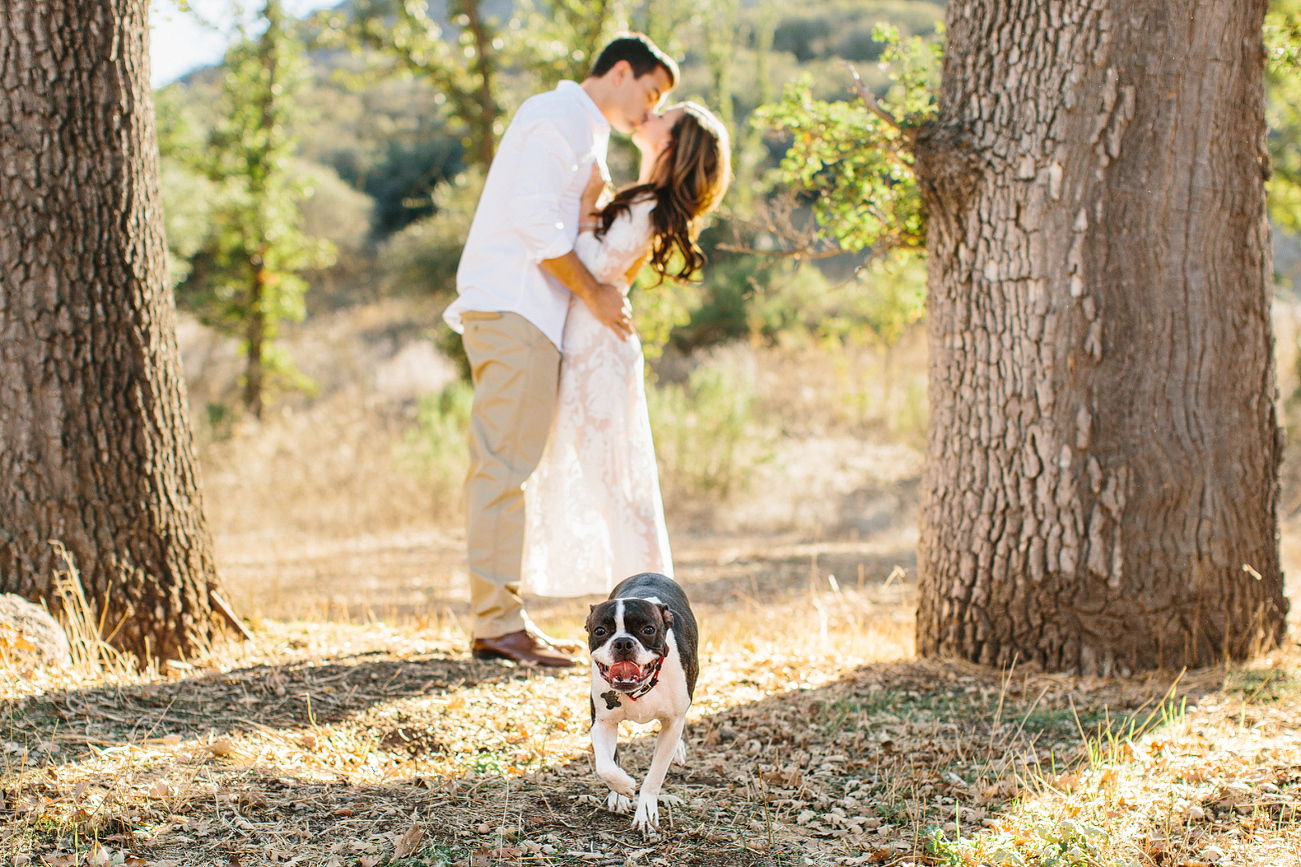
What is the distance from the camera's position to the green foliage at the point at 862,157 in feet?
13.2

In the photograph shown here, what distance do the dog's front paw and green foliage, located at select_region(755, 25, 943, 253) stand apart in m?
2.69

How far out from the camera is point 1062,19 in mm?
3340

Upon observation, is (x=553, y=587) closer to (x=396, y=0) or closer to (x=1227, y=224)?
(x=1227, y=224)

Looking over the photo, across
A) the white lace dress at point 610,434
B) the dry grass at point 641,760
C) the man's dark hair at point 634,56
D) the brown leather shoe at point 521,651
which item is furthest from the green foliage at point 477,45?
the brown leather shoe at point 521,651

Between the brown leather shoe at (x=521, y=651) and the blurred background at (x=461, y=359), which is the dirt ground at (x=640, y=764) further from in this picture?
the blurred background at (x=461, y=359)

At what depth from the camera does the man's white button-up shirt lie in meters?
3.48

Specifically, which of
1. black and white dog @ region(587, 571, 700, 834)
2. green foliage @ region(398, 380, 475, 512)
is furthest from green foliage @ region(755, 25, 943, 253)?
green foliage @ region(398, 380, 475, 512)

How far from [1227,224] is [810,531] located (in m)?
5.61

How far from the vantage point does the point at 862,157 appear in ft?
13.3

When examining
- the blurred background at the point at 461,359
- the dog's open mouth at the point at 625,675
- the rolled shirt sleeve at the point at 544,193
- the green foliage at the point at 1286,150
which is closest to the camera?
the dog's open mouth at the point at 625,675

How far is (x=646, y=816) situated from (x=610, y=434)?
1.70m


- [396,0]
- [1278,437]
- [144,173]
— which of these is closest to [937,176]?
[1278,437]

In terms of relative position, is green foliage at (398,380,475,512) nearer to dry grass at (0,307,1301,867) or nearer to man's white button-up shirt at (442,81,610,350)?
dry grass at (0,307,1301,867)

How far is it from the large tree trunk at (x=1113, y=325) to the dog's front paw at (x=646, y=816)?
5.86 ft
